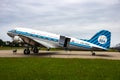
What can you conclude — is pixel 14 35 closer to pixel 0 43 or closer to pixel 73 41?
pixel 73 41

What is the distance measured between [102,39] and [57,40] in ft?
22.8

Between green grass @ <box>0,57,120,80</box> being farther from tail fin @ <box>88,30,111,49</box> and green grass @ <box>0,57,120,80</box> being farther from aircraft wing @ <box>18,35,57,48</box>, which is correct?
tail fin @ <box>88,30,111,49</box>

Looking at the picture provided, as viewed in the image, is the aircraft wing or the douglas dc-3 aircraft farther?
the douglas dc-3 aircraft

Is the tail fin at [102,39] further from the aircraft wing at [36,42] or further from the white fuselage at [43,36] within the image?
the aircraft wing at [36,42]

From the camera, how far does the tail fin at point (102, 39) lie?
30.7m

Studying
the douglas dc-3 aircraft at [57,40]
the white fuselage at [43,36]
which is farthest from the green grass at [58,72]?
the white fuselage at [43,36]

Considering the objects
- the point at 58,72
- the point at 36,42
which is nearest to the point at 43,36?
the point at 36,42

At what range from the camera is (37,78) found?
9.77 m

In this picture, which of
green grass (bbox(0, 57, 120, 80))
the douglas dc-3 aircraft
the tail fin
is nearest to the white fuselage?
the douglas dc-3 aircraft

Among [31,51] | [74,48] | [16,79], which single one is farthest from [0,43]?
[16,79]

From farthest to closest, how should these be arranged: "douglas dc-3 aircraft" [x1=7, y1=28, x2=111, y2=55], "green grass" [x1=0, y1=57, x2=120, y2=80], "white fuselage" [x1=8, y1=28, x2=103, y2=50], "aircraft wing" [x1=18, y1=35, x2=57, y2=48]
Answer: "white fuselage" [x1=8, y1=28, x2=103, y2=50], "douglas dc-3 aircraft" [x1=7, y1=28, x2=111, y2=55], "aircraft wing" [x1=18, y1=35, x2=57, y2=48], "green grass" [x1=0, y1=57, x2=120, y2=80]

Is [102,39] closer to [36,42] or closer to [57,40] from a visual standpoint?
[57,40]

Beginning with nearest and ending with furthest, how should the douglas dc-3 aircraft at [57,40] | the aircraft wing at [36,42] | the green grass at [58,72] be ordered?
the green grass at [58,72] < the aircraft wing at [36,42] < the douglas dc-3 aircraft at [57,40]

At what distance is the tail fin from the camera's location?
101ft
